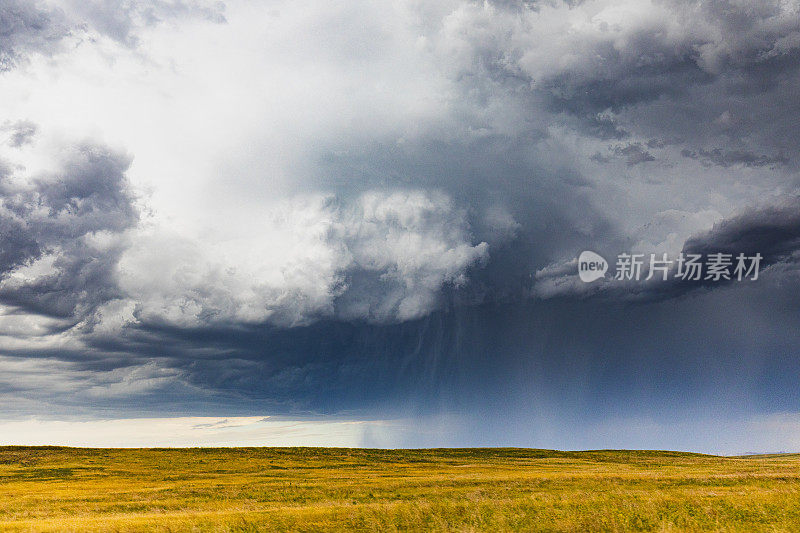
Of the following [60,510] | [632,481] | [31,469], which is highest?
[632,481]

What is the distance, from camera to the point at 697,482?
50156 millimetres

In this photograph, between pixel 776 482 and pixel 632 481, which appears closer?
pixel 776 482

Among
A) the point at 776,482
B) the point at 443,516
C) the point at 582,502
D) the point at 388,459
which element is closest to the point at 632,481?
the point at 776,482

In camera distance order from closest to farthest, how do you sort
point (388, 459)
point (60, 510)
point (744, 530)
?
point (744, 530) → point (60, 510) → point (388, 459)

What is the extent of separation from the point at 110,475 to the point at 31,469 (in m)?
19.2

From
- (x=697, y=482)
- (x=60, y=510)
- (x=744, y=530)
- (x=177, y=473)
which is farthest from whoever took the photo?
(x=177, y=473)

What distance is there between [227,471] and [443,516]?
2329 inches

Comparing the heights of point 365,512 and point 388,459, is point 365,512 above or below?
above

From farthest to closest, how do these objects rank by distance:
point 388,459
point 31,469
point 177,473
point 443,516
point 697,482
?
point 388,459 < point 31,469 < point 177,473 < point 697,482 < point 443,516

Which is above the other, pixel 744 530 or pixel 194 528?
pixel 744 530

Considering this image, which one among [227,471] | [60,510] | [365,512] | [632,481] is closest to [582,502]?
[365,512]

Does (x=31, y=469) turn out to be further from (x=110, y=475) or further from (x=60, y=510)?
(x=60, y=510)

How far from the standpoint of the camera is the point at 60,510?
4700cm

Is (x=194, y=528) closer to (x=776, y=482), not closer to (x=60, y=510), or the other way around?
(x=60, y=510)
